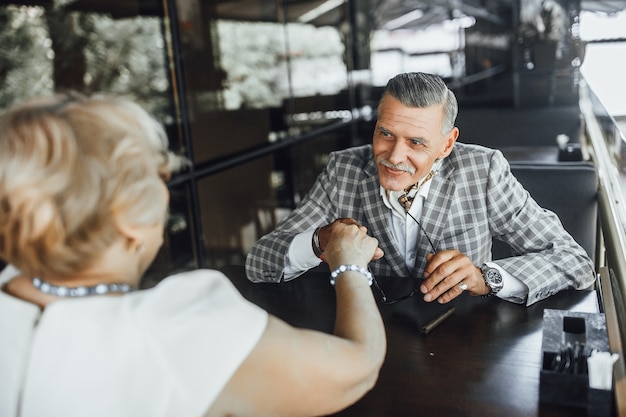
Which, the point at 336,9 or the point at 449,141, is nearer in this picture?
the point at 449,141

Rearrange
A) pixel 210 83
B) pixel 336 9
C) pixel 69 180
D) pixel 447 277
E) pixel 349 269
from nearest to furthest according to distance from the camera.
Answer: pixel 69 180 → pixel 349 269 → pixel 447 277 → pixel 210 83 → pixel 336 9

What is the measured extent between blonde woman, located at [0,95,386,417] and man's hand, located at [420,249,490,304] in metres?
0.68

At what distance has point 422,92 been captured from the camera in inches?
73.5

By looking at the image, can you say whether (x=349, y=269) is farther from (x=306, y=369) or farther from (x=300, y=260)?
(x=300, y=260)

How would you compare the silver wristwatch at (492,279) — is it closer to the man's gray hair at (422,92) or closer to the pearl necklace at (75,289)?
the man's gray hair at (422,92)

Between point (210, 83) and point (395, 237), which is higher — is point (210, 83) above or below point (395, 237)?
above

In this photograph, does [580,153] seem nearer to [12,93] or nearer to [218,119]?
[218,119]

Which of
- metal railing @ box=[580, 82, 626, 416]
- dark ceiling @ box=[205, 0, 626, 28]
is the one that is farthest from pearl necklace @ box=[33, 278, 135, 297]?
dark ceiling @ box=[205, 0, 626, 28]

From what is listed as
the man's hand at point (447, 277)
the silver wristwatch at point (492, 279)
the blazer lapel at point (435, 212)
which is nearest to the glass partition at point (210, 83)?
the blazer lapel at point (435, 212)

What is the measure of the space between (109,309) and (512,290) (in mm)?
1161

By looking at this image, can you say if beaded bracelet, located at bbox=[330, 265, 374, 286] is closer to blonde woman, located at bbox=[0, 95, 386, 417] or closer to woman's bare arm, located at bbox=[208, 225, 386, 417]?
woman's bare arm, located at bbox=[208, 225, 386, 417]

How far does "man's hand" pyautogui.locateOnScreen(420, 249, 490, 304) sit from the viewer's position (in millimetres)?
1582

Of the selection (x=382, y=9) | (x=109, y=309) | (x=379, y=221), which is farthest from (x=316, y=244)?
(x=382, y=9)

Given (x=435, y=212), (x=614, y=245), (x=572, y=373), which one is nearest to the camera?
(x=572, y=373)
